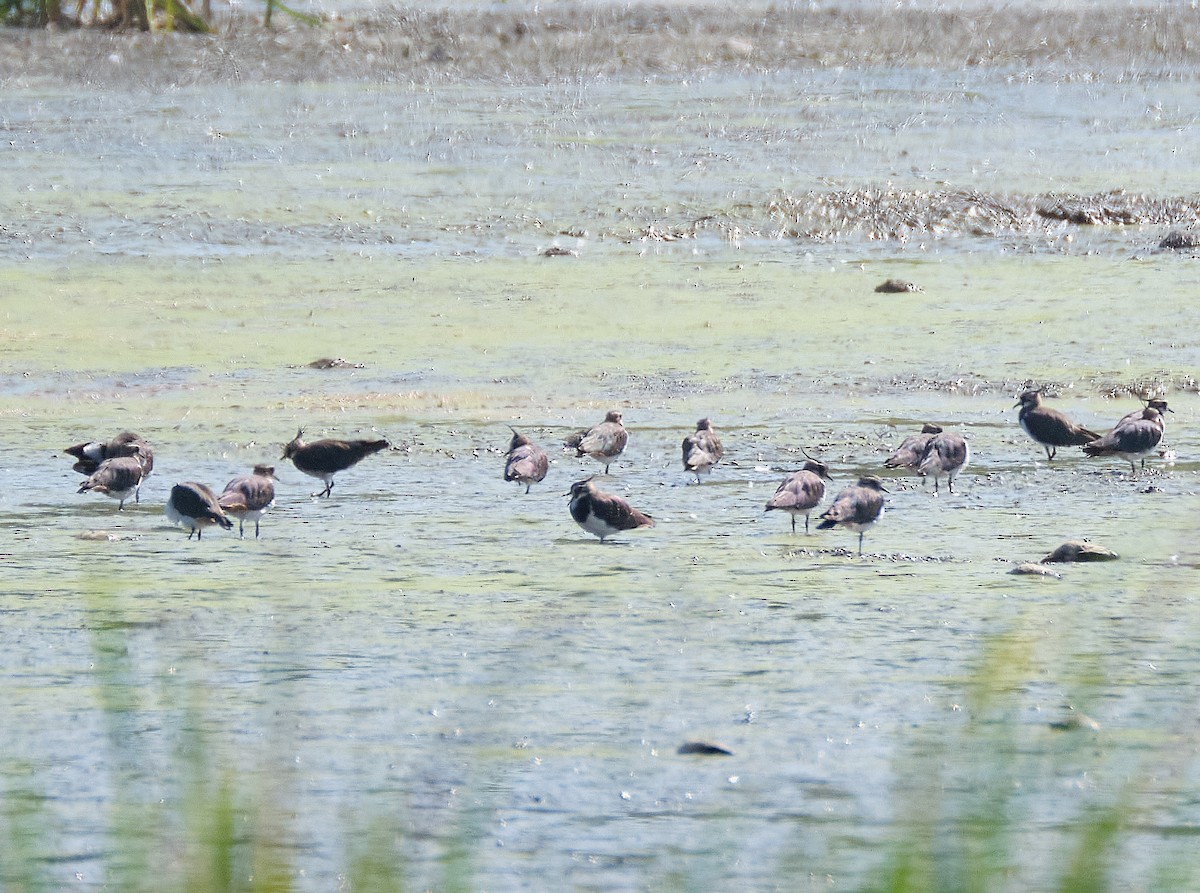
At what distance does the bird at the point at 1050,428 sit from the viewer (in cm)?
621

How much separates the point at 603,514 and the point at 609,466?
105cm

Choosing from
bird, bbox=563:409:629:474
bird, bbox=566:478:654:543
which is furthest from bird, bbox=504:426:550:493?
bird, bbox=566:478:654:543

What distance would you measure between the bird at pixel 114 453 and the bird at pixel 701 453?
147cm

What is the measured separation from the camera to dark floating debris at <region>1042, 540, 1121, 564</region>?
491cm

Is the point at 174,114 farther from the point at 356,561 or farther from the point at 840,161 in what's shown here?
the point at 356,561

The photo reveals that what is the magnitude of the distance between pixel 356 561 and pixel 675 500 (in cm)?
111

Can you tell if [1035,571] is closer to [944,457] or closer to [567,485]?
[944,457]

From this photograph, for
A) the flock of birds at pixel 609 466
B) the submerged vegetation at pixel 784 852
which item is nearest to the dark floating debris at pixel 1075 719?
the submerged vegetation at pixel 784 852

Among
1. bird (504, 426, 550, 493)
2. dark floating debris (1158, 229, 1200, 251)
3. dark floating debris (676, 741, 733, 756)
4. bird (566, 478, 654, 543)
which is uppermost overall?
dark floating debris (676, 741, 733, 756)

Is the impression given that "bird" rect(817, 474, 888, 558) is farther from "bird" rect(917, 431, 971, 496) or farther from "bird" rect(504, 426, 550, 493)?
"bird" rect(504, 426, 550, 493)

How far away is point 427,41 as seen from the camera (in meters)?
17.0

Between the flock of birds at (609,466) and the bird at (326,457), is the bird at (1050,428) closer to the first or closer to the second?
the flock of birds at (609,466)

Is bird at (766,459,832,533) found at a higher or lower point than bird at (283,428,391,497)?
higher

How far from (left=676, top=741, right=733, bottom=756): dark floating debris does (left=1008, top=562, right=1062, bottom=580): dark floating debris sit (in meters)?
1.47
